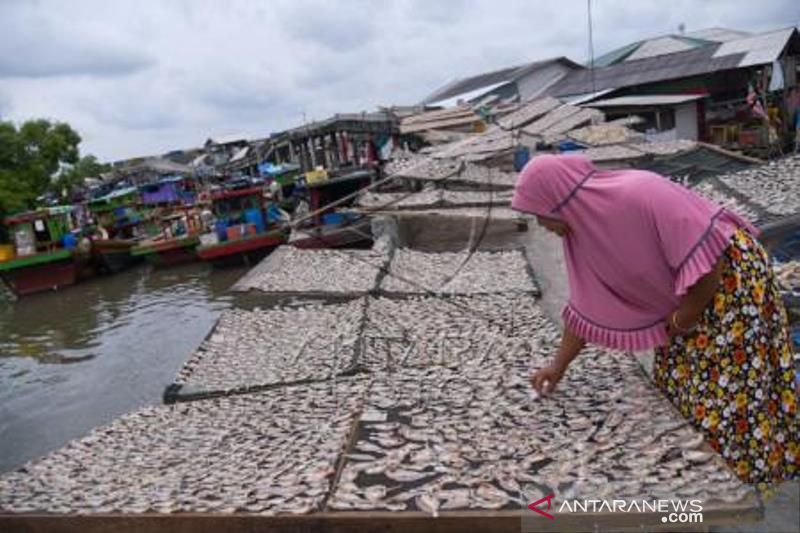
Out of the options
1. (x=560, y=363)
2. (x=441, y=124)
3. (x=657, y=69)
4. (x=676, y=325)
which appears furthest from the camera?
(x=657, y=69)

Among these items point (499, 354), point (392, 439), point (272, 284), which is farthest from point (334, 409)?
point (272, 284)

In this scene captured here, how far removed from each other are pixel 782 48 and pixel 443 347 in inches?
843

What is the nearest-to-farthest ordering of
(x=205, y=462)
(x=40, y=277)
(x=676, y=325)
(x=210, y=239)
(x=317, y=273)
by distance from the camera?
1. (x=676, y=325)
2. (x=205, y=462)
3. (x=317, y=273)
4. (x=210, y=239)
5. (x=40, y=277)

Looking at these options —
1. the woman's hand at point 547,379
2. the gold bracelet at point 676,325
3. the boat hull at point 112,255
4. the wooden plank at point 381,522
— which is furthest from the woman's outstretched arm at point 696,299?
the boat hull at point 112,255

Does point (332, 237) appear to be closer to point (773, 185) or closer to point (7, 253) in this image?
point (773, 185)

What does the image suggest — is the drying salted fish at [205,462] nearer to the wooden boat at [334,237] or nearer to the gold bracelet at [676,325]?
the gold bracelet at [676,325]

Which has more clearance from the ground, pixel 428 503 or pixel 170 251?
pixel 428 503

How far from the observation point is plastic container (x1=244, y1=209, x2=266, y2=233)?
1780cm

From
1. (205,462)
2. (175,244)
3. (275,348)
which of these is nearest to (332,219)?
(175,244)

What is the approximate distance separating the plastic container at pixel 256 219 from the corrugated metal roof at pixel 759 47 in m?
15.8

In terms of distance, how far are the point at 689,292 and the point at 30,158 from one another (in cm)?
2982

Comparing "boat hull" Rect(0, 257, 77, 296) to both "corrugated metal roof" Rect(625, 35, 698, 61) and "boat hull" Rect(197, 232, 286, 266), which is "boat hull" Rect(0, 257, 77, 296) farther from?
"corrugated metal roof" Rect(625, 35, 698, 61)

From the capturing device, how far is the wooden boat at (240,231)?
57.9ft

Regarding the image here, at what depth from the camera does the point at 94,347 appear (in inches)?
531
